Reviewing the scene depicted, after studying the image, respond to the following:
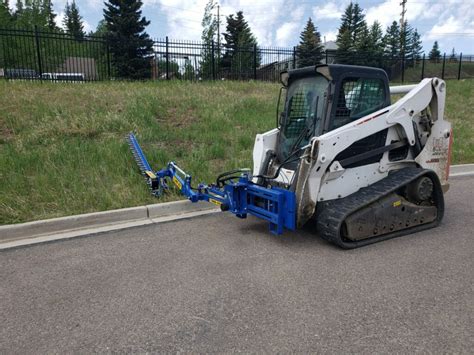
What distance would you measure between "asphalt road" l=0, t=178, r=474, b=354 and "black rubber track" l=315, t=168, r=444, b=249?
127mm

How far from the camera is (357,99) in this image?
199 inches

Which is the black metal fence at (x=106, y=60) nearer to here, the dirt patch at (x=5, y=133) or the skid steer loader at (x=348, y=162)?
the dirt patch at (x=5, y=133)

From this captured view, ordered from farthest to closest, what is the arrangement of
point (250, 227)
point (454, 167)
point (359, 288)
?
point (454, 167) < point (250, 227) < point (359, 288)

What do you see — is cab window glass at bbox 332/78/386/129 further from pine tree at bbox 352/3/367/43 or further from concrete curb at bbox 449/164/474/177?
pine tree at bbox 352/3/367/43

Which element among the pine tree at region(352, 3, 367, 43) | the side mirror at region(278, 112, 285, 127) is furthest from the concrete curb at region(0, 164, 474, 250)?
the pine tree at region(352, 3, 367, 43)

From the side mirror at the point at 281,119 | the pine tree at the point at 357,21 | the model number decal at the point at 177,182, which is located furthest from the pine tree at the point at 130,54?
the pine tree at the point at 357,21

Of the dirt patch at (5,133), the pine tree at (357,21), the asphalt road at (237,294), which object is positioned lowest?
the asphalt road at (237,294)

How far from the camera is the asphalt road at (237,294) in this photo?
2.94 metres

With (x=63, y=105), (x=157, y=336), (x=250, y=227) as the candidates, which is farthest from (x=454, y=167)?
(x=63, y=105)

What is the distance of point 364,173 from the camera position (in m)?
5.10

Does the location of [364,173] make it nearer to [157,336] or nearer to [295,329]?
[295,329]

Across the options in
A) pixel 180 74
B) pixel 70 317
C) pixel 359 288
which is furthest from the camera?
pixel 180 74

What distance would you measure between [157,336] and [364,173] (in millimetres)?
3291

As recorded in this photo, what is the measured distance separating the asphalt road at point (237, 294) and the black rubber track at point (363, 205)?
0.13 metres
